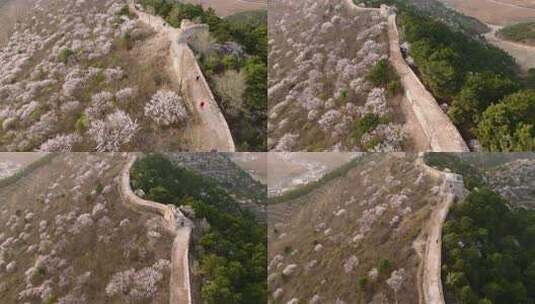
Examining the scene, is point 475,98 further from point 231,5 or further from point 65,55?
point 65,55

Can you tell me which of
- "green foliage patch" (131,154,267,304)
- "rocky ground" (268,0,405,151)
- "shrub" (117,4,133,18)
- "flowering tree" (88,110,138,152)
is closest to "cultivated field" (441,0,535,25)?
"rocky ground" (268,0,405,151)

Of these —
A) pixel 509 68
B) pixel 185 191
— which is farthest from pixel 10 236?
pixel 509 68

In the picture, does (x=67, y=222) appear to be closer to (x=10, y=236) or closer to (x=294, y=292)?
(x=10, y=236)

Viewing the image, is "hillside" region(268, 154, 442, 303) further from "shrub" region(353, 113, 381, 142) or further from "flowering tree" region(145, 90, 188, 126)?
"flowering tree" region(145, 90, 188, 126)

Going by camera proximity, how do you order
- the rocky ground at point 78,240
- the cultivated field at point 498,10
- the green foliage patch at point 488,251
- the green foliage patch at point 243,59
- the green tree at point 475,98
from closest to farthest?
the green foliage patch at point 488,251, the rocky ground at point 78,240, the green tree at point 475,98, the green foliage patch at point 243,59, the cultivated field at point 498,10

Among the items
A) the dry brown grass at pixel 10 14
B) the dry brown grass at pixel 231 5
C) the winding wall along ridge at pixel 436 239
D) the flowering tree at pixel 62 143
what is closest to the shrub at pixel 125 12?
the dry brown grass at pixel 231 5

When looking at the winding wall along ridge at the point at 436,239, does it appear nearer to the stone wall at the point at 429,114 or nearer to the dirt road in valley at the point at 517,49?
the stone wall at the point at 429,114
